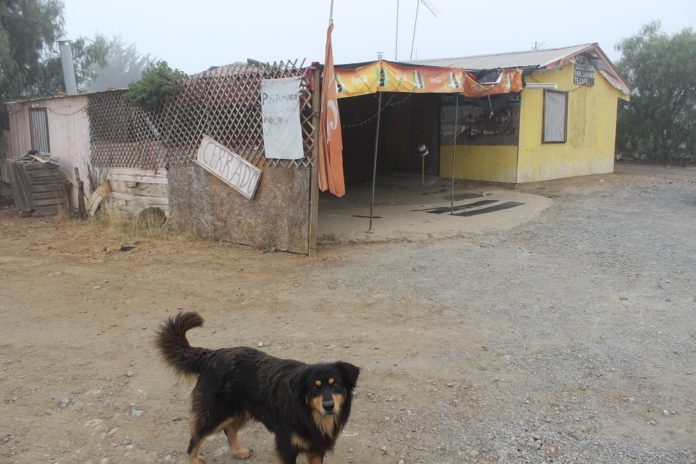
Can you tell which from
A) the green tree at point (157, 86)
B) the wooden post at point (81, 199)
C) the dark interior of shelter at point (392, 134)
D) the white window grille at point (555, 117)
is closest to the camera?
the green tree at point (157, 86)

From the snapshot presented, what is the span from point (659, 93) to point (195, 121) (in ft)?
51.2

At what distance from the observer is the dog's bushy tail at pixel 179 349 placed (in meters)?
3.01

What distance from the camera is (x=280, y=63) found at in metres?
7.11

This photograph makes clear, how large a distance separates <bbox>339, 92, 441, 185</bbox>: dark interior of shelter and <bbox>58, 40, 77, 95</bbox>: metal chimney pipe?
19.4 ft

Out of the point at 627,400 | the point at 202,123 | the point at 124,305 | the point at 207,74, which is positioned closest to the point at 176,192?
the point at 202,123

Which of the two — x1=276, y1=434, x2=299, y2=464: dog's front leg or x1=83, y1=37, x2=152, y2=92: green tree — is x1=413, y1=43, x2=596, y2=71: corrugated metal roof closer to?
x1=276, y1=434, x2=299, y2=464: dog's front leg

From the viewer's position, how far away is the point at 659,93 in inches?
726

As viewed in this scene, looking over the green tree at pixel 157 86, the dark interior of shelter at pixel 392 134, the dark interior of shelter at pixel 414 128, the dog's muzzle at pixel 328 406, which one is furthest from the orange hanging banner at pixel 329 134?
the dark interior of shelter at pixel 392 134

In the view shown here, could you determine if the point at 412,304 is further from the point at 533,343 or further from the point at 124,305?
the point at 124,305

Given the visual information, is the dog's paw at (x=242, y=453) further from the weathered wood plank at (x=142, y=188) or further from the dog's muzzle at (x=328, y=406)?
the weathered wood plank at (x=142, y=188)

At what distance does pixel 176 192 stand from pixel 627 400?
271 inches

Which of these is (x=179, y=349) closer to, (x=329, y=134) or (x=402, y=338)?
(x=402, y=338)

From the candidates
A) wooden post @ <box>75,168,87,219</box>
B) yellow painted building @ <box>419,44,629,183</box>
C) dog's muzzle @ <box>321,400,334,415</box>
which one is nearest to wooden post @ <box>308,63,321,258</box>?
dog's muzzle @ <box>321,400,334,415</box>

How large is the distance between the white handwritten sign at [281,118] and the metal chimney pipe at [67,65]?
7699mm
